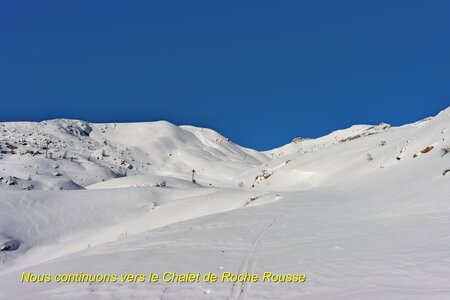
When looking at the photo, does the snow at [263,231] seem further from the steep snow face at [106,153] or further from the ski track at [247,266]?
the steep snow face at [106,153]

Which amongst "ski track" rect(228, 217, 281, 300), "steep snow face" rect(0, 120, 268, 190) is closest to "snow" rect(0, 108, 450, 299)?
"ski track" rect(228, 217, 281, 300)

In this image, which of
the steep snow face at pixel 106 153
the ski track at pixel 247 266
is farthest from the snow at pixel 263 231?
the steep snow face at pixel 106 153

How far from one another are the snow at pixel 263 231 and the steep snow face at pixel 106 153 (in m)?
1.91

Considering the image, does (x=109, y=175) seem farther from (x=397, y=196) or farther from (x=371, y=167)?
(x=397, y=196)

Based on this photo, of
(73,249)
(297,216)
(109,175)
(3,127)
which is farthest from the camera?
(3,127)

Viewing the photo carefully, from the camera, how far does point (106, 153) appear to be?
7519 centimetres

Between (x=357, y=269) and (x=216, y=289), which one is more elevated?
(x=357, y=269)

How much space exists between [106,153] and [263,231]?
67188mm

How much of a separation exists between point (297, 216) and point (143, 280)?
10064 millimetres

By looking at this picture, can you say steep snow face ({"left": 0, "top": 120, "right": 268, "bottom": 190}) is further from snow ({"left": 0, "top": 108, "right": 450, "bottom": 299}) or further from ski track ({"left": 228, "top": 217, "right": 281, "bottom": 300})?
ski track ({"left": 228, "top": 217, "right": 281, "bottom": 300})

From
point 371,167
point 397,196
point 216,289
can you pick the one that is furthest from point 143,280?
point 371,167

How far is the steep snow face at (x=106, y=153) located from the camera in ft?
163

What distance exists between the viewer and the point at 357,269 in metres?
7.66

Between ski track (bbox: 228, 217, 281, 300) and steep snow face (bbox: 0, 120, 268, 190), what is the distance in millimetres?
27833
